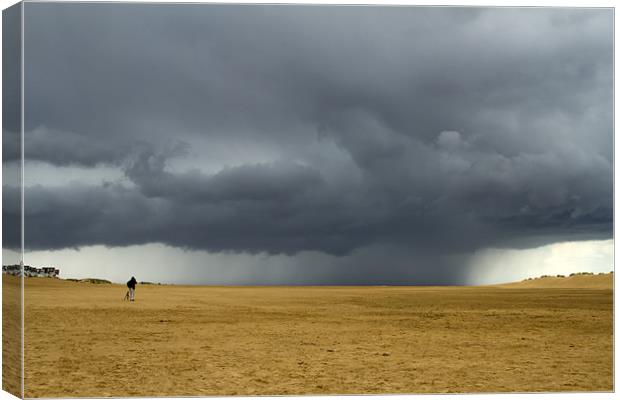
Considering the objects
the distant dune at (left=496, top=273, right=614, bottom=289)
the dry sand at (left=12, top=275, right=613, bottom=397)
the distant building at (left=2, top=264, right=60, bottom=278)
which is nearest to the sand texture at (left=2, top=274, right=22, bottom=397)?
the distant building at (left=2, top=264, right=60, bottom=278)

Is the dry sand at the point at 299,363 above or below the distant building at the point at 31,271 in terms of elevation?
below

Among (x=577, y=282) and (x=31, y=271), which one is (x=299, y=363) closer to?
(x=31, y=271)

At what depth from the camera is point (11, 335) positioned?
34.3ft

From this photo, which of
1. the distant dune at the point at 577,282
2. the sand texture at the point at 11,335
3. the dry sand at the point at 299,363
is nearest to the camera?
the sand texture at the point at 11,335

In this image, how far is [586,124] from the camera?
11938 millimetres

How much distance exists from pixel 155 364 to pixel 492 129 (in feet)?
21.6

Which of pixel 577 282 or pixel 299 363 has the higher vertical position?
pixel 577 282

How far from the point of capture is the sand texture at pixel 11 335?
10.3 metres

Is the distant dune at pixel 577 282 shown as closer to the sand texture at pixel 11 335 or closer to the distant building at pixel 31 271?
the distant building at pixel 31 271

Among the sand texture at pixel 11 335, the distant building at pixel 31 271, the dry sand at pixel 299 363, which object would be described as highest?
the distant building at pixel 31 271

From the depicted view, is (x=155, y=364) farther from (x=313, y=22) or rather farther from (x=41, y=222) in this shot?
(x=313, y=22)

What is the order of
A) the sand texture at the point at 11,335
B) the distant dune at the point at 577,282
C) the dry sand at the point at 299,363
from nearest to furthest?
1. the sand texture at the point at 11,335
2. the dry sand at the point at 299,363
3. the distant dune at the point at 577,282

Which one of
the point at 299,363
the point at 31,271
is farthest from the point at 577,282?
the point at 31,271

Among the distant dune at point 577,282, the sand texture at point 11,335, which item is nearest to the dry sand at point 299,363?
Answer: the sand texture at point 11,335
